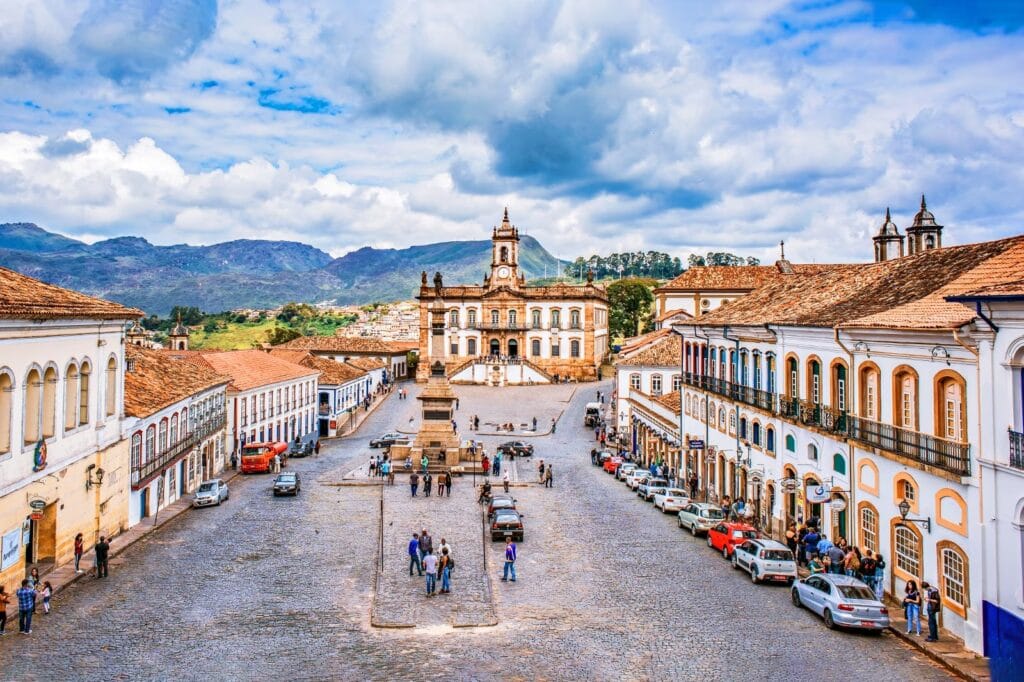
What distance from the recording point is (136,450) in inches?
1144

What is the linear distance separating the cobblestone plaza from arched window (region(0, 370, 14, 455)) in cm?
398

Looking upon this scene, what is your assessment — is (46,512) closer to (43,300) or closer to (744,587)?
(43,300)

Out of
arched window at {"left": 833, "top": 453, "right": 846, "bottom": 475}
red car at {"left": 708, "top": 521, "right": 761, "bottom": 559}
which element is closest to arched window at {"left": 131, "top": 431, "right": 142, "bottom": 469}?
red car at {"left": 708, "top": 521, "right": 761, "bottom": 559}

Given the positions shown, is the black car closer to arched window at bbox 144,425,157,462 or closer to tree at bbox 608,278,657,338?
arched window at bbox 144,425,157,462

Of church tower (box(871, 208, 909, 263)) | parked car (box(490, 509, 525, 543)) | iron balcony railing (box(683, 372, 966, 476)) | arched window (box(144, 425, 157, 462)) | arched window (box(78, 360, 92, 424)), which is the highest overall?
church tower (box(871, 208, 909, 263))

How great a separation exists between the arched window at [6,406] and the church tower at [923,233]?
48.5 meters

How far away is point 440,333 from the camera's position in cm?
4997

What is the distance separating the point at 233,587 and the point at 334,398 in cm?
4138

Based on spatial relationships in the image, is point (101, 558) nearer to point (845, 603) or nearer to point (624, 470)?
point (845, 603)

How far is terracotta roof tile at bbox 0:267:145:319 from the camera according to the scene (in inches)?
776

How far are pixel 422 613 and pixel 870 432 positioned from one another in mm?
12218

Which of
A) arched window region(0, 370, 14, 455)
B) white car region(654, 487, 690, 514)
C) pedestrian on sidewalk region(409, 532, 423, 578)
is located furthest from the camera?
white car region(654, 487, 690, 514)

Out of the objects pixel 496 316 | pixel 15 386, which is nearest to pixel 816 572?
pixel 15 386

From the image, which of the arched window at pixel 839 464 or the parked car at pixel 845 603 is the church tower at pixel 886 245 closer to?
the arched window at pixel 839 464
